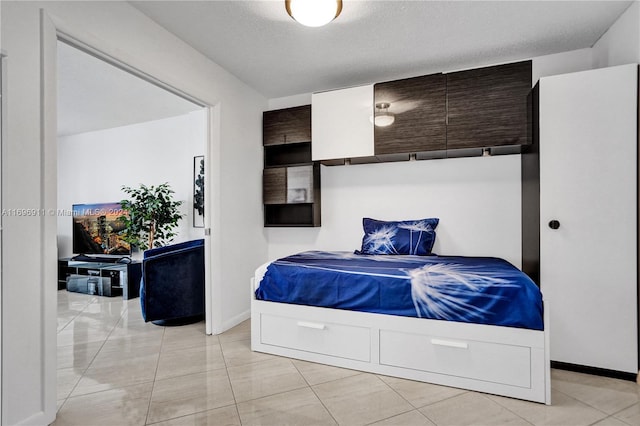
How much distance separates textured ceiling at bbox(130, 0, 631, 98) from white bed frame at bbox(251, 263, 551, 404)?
191 cm

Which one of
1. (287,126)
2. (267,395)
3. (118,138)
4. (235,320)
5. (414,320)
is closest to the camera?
(267,395)

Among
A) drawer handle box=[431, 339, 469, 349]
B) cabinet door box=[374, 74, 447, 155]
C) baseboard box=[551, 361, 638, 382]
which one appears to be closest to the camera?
drawer handle box=[431, 339, 469, 349]

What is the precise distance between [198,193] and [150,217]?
716 millimetres

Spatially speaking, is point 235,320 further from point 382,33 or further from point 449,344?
point 382,33

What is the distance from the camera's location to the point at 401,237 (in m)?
3.17

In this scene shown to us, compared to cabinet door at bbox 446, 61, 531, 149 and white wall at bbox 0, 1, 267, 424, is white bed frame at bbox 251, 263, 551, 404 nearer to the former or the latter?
white wall at bbox 0, 1, 267, 424

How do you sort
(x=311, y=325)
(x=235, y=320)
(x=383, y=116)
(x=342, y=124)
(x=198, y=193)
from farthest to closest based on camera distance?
1. (x=198, y=193)
2. (x=235, y=320)
3. (x=342, y=124)
4. (x=383, y=116)
5. (x=311, y=325)

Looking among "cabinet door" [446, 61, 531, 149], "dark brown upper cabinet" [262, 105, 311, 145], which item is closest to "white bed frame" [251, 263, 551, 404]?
"cabinet door" [446, 61, 531, 149]

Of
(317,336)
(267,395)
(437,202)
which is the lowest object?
(267,395)

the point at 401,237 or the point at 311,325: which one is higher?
the point at 401,237

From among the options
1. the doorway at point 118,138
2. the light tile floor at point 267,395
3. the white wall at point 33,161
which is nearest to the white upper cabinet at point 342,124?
the doorway at point 118,138

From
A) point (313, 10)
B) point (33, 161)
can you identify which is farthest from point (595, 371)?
point (33, 161)

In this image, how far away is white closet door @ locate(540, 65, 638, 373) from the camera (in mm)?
2217

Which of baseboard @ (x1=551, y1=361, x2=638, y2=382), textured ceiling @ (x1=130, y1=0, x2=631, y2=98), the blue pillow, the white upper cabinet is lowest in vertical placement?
baseboard @ (x1=551, y1=361, x2=638, y2=382)
